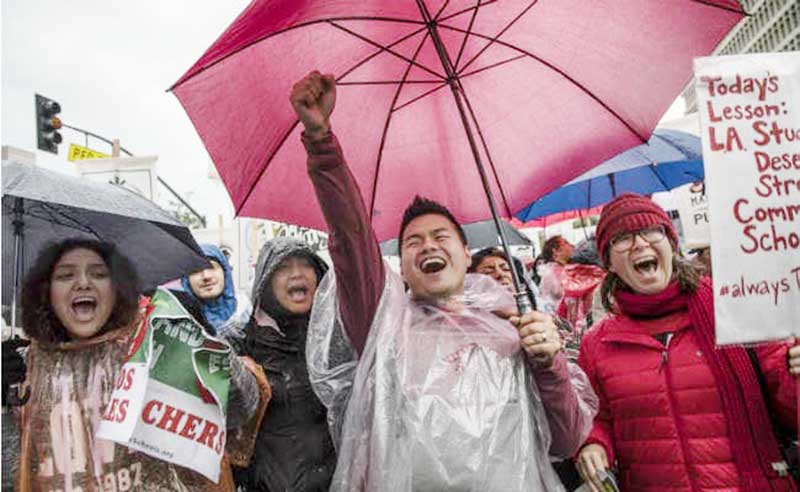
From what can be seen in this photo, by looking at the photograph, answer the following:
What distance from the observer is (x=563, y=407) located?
167cm

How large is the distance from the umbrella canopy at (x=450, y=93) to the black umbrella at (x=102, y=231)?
339 millimetres

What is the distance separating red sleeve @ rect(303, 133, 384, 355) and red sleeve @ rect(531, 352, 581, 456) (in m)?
0.56

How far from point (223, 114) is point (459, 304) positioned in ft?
3.50

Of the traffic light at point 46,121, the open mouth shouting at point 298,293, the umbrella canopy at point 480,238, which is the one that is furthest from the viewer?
the traffic light at point 46,121

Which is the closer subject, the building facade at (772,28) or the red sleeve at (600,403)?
the red sleeve at (600,403)

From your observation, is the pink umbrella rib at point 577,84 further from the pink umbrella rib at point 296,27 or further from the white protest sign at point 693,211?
the white protest sign at point 693,211

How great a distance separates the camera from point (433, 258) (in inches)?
79.4

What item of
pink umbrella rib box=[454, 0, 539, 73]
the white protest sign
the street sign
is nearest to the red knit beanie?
pink umbrella rib box=[454, 0, 539, 73]

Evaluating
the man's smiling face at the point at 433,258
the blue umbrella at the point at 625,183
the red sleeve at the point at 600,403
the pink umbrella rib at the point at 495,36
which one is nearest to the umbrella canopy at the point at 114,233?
the man's smiling face at the point at 433,258

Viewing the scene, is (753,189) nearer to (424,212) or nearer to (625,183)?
(424,212)

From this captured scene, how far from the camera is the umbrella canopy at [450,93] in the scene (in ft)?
6.30

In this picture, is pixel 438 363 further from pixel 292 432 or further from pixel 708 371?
pixel 708 371

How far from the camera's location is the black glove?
1.67 metres

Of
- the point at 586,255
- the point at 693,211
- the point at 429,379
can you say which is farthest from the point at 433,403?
the point at 693,211
